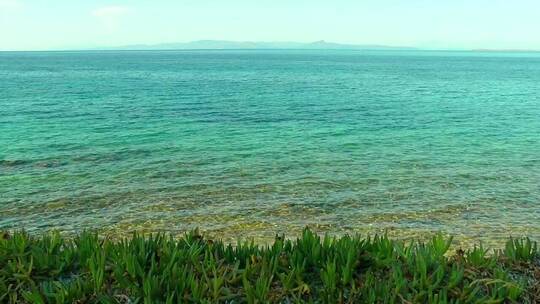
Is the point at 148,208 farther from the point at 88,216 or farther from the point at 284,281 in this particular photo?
the point at 284,281

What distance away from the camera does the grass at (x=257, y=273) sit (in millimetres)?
5363

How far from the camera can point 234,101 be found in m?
55.2

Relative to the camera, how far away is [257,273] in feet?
19.5

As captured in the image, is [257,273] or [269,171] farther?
[269,171]

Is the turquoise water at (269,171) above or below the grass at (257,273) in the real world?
below

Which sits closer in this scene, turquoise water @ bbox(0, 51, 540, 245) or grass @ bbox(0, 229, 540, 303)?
grass @ bbox(0, 229, 540, 303)

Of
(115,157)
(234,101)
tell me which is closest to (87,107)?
(234,101)

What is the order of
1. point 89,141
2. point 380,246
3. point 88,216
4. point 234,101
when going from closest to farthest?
point 380,246
point 88,216
point 89,141
point 234,101

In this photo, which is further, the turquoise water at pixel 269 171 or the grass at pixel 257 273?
the turquoise water at pixel 269 171

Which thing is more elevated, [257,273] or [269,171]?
[257,273]

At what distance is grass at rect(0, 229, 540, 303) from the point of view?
5363 millimetres

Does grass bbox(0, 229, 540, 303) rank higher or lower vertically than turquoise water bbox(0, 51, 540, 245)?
higher

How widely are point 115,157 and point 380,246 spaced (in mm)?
21548

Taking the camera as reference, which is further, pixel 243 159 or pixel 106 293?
pixel 243 159
